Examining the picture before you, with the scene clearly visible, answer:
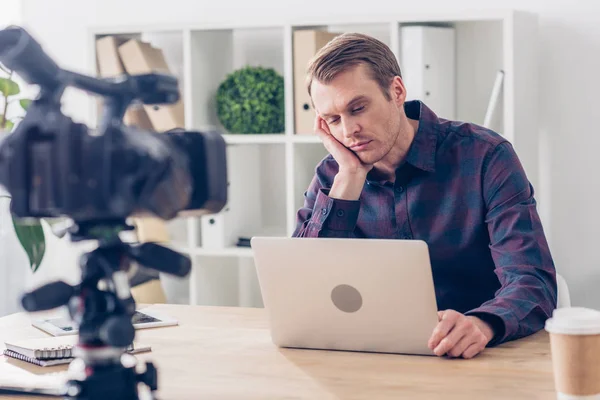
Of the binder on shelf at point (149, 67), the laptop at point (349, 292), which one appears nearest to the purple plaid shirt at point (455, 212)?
the laptop at point (349, 292)

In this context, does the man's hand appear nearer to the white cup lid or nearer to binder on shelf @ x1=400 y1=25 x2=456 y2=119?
the white cup lid

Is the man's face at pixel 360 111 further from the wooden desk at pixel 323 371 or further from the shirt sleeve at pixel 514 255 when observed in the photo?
the wooden desk at pixel 323 371

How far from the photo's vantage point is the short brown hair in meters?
2.10

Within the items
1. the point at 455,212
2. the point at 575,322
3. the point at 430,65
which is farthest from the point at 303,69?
the point at 575,322

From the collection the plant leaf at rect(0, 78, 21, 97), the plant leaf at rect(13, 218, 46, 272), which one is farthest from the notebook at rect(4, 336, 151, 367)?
the plant leaf at rect(0, 78, 21, 97)

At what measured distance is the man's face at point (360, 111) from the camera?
2.09 metres

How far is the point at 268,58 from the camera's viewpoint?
344 cm

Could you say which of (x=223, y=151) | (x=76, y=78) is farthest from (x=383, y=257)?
(x=76, y=78)

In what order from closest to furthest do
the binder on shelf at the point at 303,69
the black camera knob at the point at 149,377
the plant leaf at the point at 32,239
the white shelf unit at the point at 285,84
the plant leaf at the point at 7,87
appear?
the black camera knob at the point at 149,377 < the plant leaf at the point at 32,239 < the plant leaf at the point at 7,87 < the white shelf unit at the point at 285,84 < the binder on shelf at the point at 303,69

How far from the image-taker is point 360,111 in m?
2.12

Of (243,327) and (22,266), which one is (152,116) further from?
(243,327)

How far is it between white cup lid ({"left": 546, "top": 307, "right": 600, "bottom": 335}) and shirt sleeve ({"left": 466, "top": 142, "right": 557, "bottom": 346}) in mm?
436

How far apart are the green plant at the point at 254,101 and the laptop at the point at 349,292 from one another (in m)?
1.60

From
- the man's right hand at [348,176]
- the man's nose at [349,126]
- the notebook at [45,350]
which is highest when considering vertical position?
the man's nose at [349,126]
